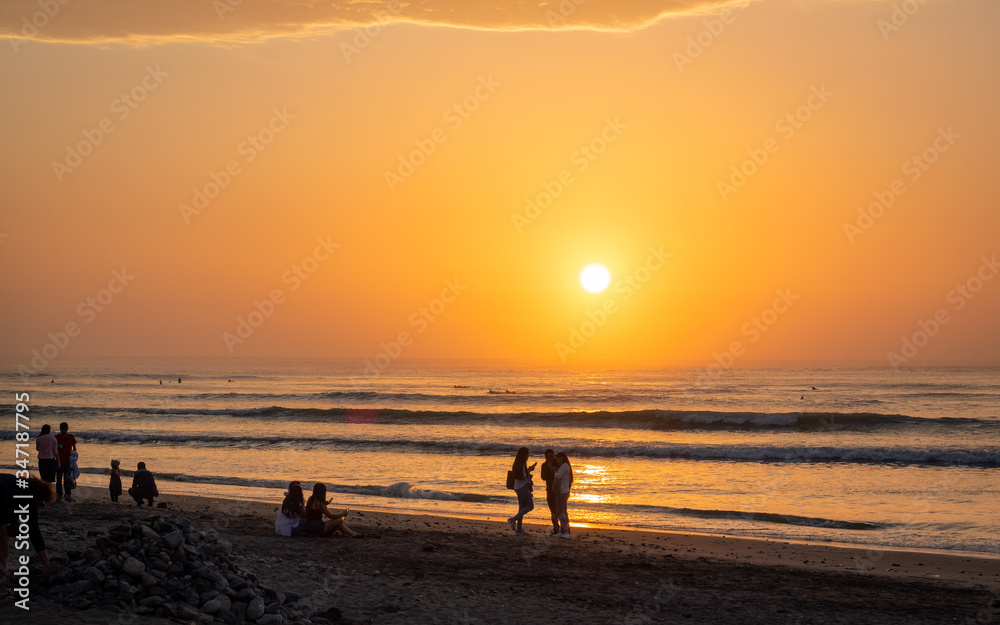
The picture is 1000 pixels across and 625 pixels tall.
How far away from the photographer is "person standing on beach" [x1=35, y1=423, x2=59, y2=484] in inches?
647

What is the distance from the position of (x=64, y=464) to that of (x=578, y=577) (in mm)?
12332

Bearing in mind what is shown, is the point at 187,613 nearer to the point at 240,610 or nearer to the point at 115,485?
the point at 240,610

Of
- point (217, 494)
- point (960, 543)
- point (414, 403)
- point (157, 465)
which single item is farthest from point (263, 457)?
point (414, 403)

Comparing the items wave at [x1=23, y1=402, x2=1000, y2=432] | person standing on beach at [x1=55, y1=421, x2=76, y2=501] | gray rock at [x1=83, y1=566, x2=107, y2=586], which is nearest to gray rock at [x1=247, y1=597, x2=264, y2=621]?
gray rock at [x1=83, y1=566, x2=107, y2=586]

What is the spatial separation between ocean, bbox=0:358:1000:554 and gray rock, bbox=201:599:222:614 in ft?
35.5

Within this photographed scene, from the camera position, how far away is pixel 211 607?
7859 millimetres

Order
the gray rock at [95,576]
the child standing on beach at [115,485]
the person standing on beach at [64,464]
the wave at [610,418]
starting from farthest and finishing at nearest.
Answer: the wave at [610,418]
the child standing on beach at [115,485]
the person standing on beach at [64,464]
the gray rock at [95,576]

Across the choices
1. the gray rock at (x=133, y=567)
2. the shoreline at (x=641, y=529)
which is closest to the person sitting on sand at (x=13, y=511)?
the gray rock at (x=133, y=567)

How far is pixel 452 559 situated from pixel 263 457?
2100cm

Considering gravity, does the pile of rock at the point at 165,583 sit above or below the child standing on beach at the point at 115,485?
below

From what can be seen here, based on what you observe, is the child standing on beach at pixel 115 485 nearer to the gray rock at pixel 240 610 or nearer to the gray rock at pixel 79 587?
the gray rock at pixel 79 587

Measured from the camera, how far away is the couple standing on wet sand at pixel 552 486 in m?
15.2

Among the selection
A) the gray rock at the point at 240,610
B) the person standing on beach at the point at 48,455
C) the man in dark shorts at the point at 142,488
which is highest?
the person standing on beach at the point at 48,455

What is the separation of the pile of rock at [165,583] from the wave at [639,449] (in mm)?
23878
